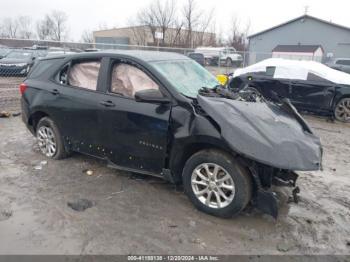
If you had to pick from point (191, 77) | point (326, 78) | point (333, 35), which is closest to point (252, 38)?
point (333, 35)

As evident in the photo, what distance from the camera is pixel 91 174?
488cm

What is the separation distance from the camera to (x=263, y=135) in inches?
135

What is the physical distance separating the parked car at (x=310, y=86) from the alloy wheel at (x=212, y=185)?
5.41 meters

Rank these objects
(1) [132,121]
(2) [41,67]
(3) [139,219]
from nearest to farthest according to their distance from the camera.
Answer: (3) [139,219] → (1) [132,121] → (2) [41,67]

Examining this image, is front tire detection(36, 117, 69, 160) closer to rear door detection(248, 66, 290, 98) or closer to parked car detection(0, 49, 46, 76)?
rear door detection(248, 66, 290, 98)

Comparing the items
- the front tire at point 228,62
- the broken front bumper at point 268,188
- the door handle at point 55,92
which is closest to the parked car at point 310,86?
the door handle at point 55,92

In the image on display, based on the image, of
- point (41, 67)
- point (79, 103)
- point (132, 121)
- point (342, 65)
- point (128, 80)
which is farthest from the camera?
point (342, 65)

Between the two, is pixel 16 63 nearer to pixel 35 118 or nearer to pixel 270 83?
pixel 35 118

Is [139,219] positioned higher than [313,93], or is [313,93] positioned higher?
[313,93]

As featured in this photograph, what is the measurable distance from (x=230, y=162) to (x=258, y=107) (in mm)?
868

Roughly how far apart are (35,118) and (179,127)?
295 cm

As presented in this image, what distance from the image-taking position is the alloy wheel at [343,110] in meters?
9.06

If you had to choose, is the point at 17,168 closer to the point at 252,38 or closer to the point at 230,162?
the point at 230,162

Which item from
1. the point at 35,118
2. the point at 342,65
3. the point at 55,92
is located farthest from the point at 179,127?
the point at 342,65
